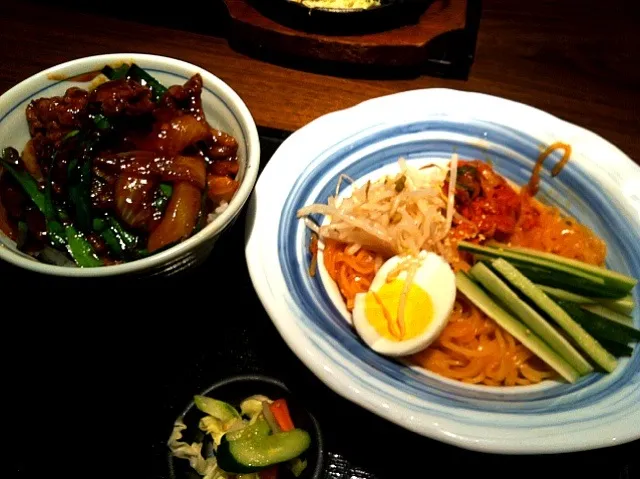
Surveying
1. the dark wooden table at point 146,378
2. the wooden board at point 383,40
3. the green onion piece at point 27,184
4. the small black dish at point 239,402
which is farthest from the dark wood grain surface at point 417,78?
the small black dish at point 239,402

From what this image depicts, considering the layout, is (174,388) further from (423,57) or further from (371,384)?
(423,57)

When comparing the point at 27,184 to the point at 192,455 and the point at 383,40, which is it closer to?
the point at 192,455

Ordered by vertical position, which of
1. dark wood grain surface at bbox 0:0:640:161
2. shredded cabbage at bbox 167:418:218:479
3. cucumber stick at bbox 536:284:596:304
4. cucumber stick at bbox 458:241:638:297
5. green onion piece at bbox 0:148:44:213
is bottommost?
shredded cabbage at bbox 167:418:218:479

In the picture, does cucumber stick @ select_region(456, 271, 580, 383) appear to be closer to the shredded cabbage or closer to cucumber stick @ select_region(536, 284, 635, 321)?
cucumber stick @ select_region(536, 284, 635, 321)

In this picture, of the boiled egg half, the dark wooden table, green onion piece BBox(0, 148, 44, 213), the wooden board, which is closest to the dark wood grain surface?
the wooden board

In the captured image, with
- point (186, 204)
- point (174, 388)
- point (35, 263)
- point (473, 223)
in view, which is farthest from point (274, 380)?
point (473, 223)

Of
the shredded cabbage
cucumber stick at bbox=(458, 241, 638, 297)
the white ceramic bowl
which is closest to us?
the white ceramic bowl

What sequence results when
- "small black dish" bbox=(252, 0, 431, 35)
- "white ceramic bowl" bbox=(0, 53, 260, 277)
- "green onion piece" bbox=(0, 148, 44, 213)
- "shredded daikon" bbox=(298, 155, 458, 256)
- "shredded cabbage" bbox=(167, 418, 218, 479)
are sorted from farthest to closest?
1. "small black dish" bbox=(252, 0, 431, 35)
2. "shredded daikon" bbox=(298, 155, 458, 256)
3. "green onion piece" bbox=(0, 148, 44, 213)
4. "shredded cabbage" bbox=(167, 418, 218, 479)
5. "white ceramic bowl" bbox=(0, 53, 260, 277)
